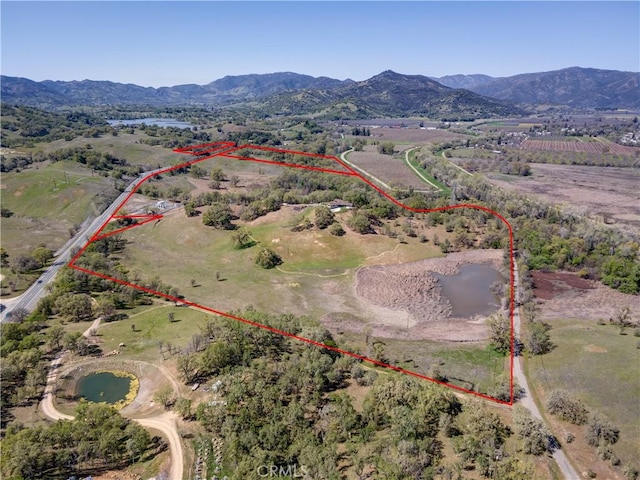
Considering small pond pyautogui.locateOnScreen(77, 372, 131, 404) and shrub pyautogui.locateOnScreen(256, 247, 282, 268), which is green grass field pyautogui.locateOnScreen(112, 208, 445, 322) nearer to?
shrub pyautogui.locateOnScreen(256, 247, 282, 268)

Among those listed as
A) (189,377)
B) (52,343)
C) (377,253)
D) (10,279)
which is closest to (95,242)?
(10,279)

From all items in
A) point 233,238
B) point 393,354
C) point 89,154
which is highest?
point 89,154

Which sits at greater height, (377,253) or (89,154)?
(89,154)

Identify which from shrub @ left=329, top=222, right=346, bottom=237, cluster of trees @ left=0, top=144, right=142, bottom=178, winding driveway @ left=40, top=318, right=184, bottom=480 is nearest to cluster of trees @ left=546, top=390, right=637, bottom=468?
winding driveway @ left=40, top=318, right=184, bottom=480

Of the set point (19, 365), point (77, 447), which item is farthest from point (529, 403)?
point (19, 365)

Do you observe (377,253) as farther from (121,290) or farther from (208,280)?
(121,290)

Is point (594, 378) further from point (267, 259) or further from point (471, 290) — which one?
point (267, 259)
